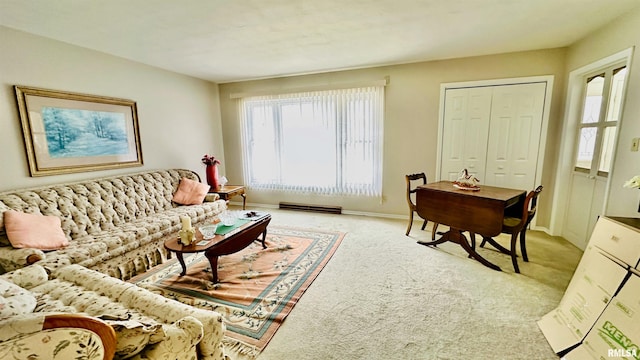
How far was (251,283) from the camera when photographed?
2.32 m

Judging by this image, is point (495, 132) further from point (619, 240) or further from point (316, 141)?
point (316, 141)

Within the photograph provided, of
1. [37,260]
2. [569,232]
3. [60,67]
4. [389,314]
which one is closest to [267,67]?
[60,67]

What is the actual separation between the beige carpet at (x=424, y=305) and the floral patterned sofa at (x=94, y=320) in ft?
1.96

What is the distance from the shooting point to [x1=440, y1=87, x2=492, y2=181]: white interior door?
3482 mm

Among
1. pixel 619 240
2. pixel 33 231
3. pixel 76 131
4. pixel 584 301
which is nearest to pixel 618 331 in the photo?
pixel 584 301

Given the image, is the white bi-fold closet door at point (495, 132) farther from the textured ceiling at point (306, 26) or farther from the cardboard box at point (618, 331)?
the cardboard box at point (618, 331)

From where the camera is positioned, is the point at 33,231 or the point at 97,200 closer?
the point at 33,231

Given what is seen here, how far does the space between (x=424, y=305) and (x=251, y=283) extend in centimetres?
146

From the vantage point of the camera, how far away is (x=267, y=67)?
3.81m

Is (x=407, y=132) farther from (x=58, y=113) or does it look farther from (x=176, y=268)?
(x=58, y=113)

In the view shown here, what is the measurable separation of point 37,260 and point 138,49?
232cm

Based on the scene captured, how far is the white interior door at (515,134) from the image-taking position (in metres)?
3.29

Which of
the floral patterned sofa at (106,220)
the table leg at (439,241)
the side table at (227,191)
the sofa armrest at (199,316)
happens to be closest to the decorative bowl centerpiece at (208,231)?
the floral patterned sofa at (106,220)

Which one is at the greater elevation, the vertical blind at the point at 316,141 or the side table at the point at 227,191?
the vertical blind at the point at 316,141
